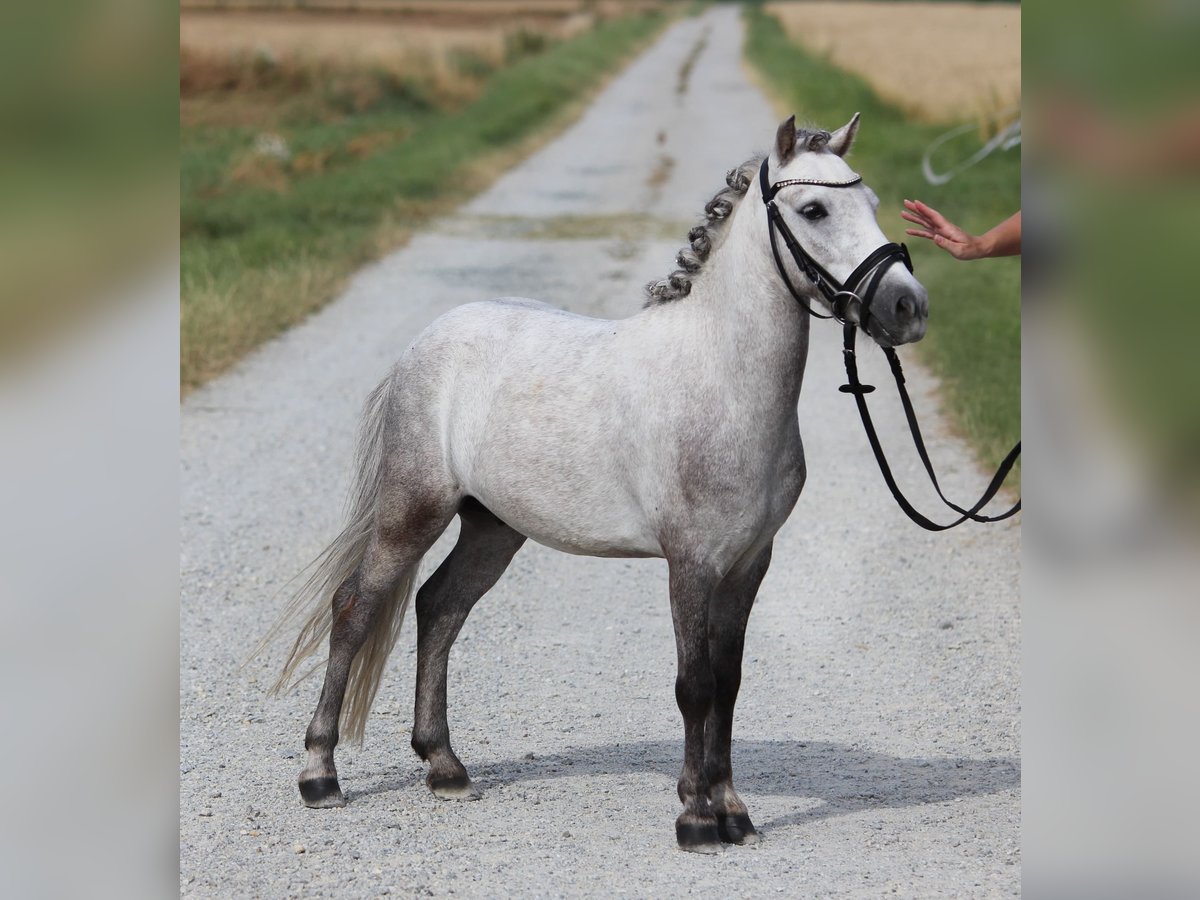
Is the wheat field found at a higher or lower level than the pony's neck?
higher

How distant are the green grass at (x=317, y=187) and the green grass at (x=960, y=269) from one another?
188 inches

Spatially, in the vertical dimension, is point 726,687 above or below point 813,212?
below

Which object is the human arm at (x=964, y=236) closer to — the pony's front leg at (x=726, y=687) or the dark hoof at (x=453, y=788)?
the pony's front leg at (x=726, y=687)

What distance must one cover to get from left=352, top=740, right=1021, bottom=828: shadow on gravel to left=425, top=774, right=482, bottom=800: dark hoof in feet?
0.41

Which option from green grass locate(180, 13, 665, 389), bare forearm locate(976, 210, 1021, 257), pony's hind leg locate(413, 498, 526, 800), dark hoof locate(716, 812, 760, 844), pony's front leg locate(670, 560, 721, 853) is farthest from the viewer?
green grass locate(180, 13, 665, 389)

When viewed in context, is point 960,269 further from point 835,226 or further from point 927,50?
point 927,50

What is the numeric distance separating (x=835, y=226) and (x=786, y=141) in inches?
10.6

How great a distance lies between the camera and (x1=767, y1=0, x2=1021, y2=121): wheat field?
1007 inches

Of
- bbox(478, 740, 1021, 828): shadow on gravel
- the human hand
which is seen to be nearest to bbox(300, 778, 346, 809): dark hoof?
bbox(478, 740, 1021, 828): shadow on gravel

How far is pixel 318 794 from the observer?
464cm

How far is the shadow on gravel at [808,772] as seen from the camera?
186 inches

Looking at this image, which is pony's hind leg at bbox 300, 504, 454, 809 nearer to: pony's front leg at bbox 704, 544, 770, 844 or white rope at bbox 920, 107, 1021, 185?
pony's front leg at bbox 704, 544, 770, 844

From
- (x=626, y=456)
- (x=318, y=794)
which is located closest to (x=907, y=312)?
(x=626, y=456)
